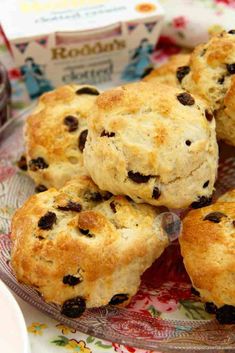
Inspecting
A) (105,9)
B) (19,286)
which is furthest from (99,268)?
(105,9)

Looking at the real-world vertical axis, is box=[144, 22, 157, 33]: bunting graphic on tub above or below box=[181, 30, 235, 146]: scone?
below

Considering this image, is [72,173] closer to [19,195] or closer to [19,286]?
[19,195]

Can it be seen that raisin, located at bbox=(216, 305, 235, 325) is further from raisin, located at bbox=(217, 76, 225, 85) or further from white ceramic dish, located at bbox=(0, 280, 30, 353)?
raisin, located at bbox=(217, 76, 225, 85)

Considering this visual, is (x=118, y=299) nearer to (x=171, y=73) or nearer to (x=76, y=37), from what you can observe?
(x=171, y=73)

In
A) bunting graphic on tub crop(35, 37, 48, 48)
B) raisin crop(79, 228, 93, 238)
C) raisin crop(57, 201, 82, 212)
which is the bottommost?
raisin crop(79, 228, 93, 238)

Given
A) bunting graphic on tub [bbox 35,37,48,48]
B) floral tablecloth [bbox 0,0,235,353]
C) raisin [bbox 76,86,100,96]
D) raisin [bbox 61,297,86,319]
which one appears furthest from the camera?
floral tablecloth [bbox 0,0,235,353]

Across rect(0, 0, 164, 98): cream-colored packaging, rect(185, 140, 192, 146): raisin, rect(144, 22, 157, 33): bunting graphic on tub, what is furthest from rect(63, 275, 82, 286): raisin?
rect(144, 22, 157, 33): bunting graphic on tub

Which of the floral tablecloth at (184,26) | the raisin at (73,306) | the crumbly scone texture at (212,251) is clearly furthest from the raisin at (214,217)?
A: the floral tablecloth at (184,26)
